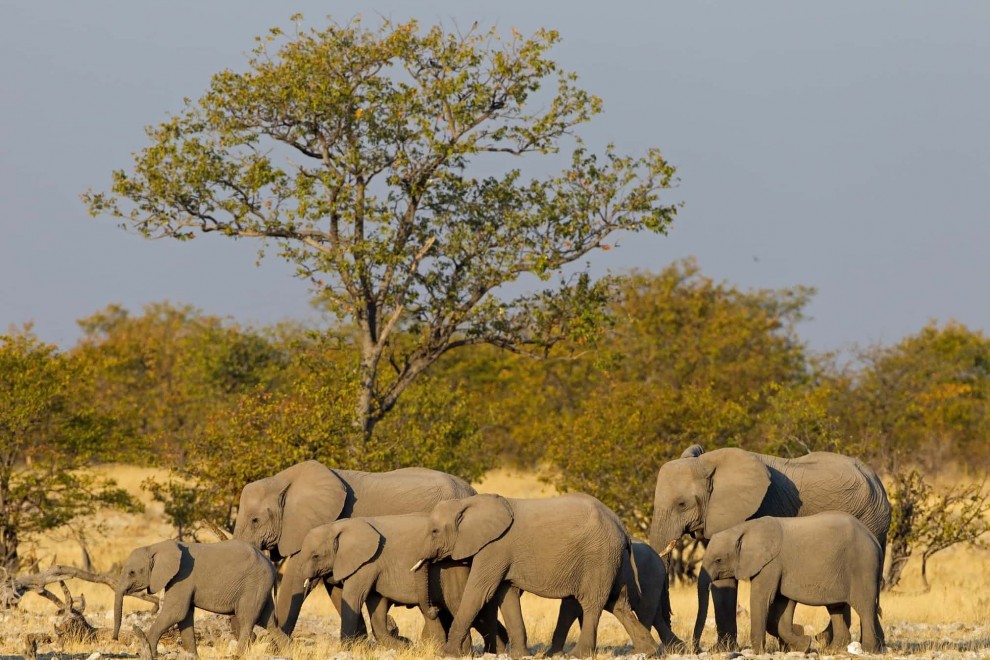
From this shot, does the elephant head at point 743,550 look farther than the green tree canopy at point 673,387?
No

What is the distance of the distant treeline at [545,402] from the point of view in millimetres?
26656

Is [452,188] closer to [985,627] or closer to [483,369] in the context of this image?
[985,627]

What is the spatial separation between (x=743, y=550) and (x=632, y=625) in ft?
4.64

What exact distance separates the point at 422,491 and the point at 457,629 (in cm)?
298

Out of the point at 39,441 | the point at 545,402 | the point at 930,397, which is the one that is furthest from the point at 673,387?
the point at 39,441

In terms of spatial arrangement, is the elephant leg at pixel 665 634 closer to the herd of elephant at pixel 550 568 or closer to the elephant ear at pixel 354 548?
the herd of elephant at pixel 550 568

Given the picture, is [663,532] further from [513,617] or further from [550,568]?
[513,617]

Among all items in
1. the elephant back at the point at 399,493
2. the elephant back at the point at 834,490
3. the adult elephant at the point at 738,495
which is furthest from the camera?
the elephant back at the point at 399,493

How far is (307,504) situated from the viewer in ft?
58.6

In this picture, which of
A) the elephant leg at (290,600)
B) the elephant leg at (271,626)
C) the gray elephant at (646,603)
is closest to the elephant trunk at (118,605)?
the elephant leg at (271,626)

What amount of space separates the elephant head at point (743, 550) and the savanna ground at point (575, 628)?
3.82 feet

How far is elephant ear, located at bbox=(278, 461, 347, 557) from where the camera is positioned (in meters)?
17.8

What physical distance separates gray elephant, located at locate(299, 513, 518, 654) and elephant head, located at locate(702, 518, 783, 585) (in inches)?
94.1

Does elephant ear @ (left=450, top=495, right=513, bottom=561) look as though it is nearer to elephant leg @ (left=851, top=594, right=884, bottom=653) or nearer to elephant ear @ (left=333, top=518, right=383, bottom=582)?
elephant ear @ (left=333, top=518, right=383, bottom=582)
